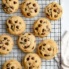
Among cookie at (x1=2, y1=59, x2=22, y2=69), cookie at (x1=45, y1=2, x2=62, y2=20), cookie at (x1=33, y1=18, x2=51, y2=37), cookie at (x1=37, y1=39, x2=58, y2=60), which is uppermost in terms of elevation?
cookie at (x1=45, y1=2, x2=62, y2=20)

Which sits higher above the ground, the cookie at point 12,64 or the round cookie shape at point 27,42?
the round cookie shape at point 27,42

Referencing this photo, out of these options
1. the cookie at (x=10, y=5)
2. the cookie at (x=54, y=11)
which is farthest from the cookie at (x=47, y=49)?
the cookie at (x=10, y=5)

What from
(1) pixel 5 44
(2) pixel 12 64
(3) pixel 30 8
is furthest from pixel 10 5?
(2) pixel 12 64

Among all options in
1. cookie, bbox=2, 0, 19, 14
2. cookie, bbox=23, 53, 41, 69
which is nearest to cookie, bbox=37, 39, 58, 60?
cookie, bbox=23, 53, 41, 69

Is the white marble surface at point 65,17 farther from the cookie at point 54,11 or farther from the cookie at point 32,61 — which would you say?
the cookie at point 32,61

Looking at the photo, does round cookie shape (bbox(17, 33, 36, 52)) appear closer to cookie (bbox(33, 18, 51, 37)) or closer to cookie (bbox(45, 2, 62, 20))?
cookie (bbox(33, 18, 51, 37))

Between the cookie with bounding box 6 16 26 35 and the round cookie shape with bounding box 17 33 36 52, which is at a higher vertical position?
the cookie with bounding box 6 16 26 35

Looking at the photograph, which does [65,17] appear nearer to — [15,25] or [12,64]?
[15,25]
